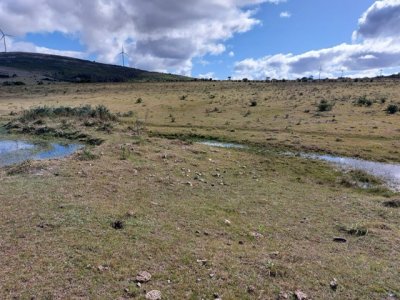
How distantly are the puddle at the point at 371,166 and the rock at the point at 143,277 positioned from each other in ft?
47.2

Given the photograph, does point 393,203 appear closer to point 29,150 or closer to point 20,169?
point 20,169

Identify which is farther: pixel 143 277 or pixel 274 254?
pixel 274 254

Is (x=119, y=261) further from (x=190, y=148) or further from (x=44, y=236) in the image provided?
(x=190, y=148)

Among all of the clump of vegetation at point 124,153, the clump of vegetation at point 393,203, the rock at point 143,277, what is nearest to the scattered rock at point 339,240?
the clump of vegetation at point 393,203

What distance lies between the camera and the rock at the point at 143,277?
27.0 ft

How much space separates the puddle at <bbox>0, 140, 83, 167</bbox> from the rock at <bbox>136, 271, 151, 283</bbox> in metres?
14.7

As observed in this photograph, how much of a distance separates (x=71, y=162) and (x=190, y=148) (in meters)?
8.08

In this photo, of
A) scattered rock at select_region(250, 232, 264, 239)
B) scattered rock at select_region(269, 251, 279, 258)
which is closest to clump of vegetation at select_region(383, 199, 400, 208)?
scattered rock at select_region(250, 232, 264, 239)

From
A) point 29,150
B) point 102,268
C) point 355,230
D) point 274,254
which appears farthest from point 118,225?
point 29,150

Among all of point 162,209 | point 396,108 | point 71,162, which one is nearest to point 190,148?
point 71,162

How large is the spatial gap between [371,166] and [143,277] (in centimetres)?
1871

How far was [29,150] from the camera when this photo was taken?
82.7 feet

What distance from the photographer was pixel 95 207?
12305mm

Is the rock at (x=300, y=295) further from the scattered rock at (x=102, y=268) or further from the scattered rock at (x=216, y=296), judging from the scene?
the scattered rock at (x=102, y=268)
